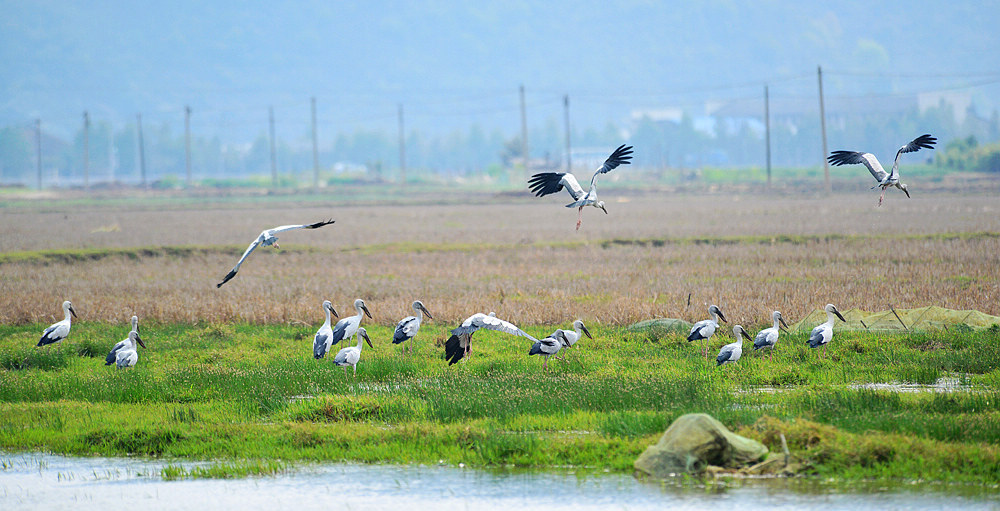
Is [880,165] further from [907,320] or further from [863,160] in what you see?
[907,320]

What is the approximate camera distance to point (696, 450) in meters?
10.9

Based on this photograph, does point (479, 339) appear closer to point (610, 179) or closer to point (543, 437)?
point (543, 437)

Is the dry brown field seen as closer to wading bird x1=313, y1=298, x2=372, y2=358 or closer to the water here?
wading bird x1=313, y1=298, x2=372, y2=358

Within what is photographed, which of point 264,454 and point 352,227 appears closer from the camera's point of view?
point 264,454

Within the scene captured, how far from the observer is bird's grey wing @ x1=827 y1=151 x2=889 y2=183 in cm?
1731

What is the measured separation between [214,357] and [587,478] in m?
8.90

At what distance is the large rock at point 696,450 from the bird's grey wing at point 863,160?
7.54 metres

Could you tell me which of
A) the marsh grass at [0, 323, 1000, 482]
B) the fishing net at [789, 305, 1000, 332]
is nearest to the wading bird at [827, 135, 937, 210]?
the fishing net at [789, 305, 1000, 332]

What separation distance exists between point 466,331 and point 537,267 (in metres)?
17.0

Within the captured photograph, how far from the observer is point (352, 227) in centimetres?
5769

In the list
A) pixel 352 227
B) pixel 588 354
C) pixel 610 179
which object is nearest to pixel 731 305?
pixel 588 354

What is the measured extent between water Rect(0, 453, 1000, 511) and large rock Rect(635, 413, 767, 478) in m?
0.19

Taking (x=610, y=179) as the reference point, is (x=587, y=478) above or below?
below

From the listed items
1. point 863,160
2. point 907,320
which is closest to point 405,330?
point 863,160
